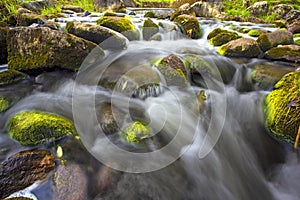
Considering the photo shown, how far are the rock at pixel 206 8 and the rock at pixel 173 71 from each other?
33.0ft

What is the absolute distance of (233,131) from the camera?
3.65 m

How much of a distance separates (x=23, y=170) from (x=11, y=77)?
10.2 ft

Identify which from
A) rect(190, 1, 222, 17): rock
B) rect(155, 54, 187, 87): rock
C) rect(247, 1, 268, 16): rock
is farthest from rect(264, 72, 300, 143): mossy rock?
rect(247, 1, 268, 16): rock

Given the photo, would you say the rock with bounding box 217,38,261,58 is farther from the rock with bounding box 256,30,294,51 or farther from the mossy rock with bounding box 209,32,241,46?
the mossy rock with bounding box 209,32,241,46

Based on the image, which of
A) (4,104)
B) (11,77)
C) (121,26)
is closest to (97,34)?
(121,26)

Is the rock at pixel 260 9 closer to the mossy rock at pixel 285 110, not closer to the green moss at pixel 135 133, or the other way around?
the mossy rock at pixel 285 110

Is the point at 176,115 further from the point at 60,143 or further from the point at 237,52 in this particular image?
the point at 237,52

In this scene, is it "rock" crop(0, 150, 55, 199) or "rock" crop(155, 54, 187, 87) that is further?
"rock" crop(155, 54, 187, 87)

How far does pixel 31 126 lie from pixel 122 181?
1507 mm

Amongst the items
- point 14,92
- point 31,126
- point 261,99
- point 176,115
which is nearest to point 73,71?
point 14,92

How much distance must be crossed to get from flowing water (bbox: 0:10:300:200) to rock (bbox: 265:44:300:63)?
57.0 inches

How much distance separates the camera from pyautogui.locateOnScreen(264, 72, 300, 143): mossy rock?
10.0ft

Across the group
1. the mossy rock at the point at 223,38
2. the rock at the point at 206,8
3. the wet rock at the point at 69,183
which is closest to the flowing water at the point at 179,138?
the wet rock at the point at 69,183

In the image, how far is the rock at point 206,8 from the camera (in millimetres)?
13307
